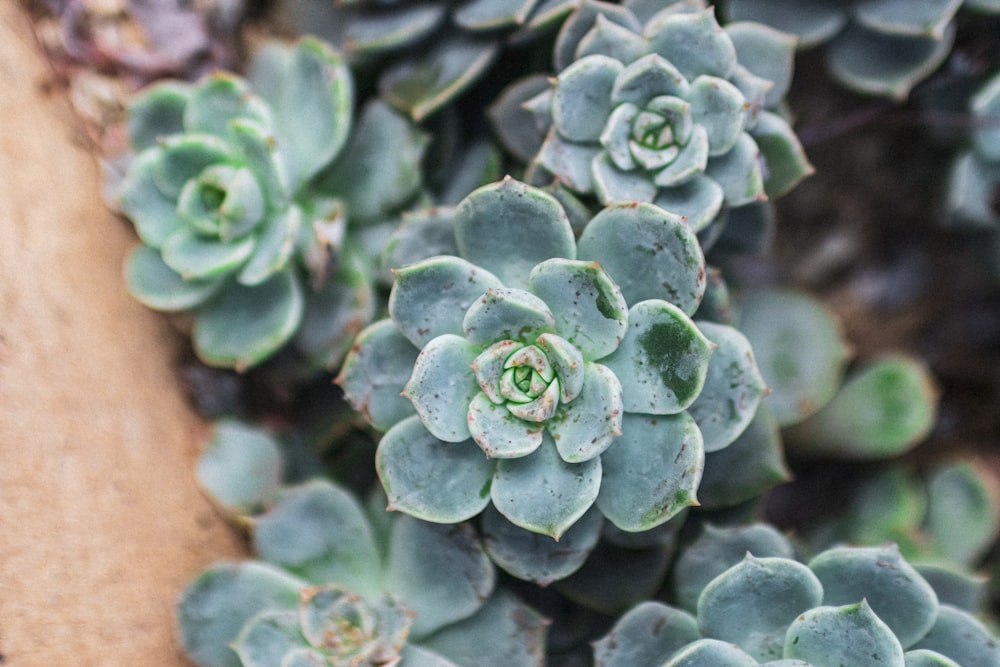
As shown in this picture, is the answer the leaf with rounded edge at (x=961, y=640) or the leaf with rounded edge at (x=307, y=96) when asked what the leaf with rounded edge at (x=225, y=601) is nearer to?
the leaf with rounded edge at (x=307, y=96)

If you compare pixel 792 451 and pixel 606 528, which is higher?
pixel 606 528

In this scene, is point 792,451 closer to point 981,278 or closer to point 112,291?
point 981,278

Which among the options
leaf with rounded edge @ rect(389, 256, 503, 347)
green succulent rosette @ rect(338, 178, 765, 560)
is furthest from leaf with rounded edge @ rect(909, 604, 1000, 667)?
leaf with rounded edge @ rect(389, 256, 503, 347)

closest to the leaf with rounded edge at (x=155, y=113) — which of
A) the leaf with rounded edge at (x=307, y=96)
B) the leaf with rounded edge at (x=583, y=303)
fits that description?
the leaf with rounded edge at (x=307, y=96)

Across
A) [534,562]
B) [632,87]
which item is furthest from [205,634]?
[632,87]

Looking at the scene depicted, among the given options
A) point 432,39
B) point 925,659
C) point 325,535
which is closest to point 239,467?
point 325,535
